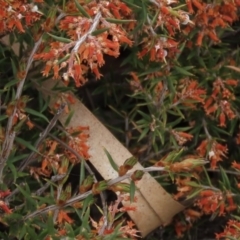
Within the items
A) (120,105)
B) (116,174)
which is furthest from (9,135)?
(120,105)

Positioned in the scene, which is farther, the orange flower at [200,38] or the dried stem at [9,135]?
the orange flower at [200,38]

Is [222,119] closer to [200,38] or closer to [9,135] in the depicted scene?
A: [200,38]

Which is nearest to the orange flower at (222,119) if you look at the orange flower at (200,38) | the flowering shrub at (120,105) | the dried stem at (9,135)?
the flowering shrub at (120,105)

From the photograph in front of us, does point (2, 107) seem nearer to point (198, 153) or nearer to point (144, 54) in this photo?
point (144, 54)

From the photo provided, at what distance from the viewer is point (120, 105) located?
1885mm

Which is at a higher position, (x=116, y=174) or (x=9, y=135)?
(x=9, y=135)

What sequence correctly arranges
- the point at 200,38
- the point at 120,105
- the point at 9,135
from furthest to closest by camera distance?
the point at 120,105 < the point at 200,38 < the point at 9,135

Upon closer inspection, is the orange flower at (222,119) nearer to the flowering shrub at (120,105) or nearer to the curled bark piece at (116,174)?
the flowering shrub at (120,105)

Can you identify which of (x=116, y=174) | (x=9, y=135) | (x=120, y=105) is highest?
(x=9, y=135)

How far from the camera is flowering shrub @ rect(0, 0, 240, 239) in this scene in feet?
4.19

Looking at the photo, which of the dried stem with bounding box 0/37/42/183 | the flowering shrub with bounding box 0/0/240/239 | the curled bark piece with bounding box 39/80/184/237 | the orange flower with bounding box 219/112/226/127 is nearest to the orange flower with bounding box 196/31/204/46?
the flowering shrub with bounding box 0/0/240/239

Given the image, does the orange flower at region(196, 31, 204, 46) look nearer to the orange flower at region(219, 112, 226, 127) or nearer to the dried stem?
the orange flower at region(219, 112, 226, 127)

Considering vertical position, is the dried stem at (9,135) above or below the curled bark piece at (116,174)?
above

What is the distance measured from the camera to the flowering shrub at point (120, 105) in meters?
1.28
